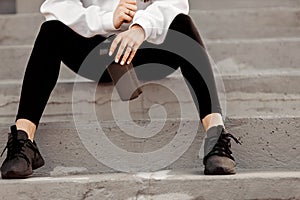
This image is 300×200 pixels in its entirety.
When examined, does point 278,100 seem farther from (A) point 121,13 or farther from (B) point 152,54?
(A) point 121,13

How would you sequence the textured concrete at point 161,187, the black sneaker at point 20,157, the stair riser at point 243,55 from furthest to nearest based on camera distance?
the stair riser at point 243,55 → the black sneaker at point 20,157 → the textured concrete at point 161,187

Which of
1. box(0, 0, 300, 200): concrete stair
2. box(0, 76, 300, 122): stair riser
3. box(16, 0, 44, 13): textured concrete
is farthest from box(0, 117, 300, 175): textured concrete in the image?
box(16, 0, 44, 13): textured concrete

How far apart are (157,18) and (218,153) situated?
420 mm

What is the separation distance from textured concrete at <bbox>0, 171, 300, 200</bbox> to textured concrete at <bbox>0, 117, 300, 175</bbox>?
0.63ft

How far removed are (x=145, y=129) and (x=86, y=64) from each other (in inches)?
11.0

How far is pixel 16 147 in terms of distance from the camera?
1.74 m

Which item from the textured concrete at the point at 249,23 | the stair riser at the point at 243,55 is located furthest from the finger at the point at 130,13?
Result: the textured concrete at the point at 249,23

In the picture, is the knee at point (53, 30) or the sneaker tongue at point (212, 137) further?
the knee at point (53, 30)

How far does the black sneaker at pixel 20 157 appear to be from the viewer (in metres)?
1.69

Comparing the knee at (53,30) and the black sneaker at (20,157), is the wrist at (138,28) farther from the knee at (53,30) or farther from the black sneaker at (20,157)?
the black sneaker at (20,157)

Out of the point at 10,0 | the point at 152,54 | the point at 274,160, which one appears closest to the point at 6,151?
the point at 152,54

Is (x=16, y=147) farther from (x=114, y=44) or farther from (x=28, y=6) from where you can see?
(x=28, y=6)

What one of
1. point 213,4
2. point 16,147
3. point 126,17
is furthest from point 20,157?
point 213,4

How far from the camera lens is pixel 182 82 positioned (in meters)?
2.06
